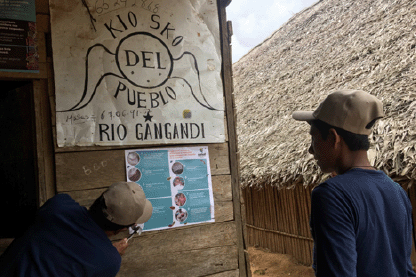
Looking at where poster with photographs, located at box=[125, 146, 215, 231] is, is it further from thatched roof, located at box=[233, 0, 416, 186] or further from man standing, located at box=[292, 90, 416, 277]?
thatched roof, located at box=[233, 0, 416, 186]

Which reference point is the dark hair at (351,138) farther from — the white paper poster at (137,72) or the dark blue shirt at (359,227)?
the white paper poster at (137,72)

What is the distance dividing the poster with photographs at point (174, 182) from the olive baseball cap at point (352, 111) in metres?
1.43

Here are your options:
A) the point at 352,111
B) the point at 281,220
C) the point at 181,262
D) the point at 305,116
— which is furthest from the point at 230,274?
the point at 281,220

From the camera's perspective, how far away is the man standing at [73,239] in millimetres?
1514

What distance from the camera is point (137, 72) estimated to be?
8.09ft

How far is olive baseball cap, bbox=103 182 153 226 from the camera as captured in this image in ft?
5.60

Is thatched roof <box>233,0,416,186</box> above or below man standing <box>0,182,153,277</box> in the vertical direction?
above

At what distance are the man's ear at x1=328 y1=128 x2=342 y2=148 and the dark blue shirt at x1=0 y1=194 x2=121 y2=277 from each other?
46.0 inches

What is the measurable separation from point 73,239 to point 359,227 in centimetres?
125

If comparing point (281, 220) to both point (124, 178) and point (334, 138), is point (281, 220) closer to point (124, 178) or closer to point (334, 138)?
point (124, 178)

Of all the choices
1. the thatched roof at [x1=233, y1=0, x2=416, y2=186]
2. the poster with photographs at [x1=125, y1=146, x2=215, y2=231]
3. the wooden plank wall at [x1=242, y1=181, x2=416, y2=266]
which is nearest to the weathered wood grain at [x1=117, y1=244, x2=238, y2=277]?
the poster with photographs at [x1=125, y1=146, x2=215, y2=231]

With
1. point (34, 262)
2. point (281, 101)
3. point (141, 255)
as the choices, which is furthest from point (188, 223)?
point (281, 101)

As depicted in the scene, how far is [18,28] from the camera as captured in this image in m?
2.18

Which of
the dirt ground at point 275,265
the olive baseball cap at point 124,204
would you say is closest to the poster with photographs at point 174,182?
the olive baseball cap at point 124,204
